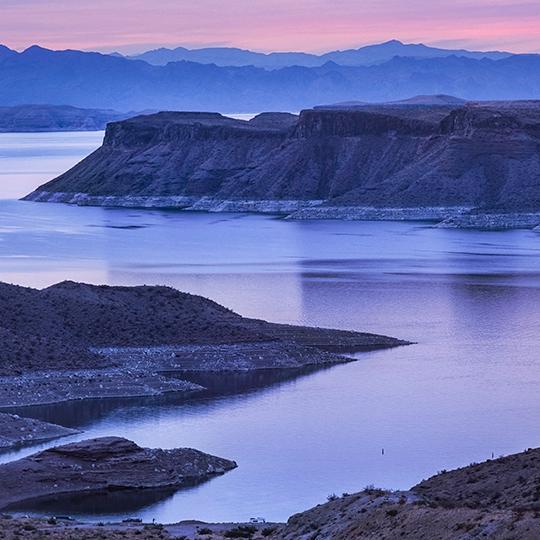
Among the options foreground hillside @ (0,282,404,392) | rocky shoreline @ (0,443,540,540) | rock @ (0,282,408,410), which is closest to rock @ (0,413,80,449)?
rock @ (0,282,408,410)

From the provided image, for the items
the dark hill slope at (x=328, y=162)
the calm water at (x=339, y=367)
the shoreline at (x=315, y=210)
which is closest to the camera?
the calm water at (x=339, y=367)

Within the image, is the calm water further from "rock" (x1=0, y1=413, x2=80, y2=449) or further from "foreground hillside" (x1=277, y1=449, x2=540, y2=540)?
"foreground hillside" (x1=277, y1=449, x2=540, y2=540)

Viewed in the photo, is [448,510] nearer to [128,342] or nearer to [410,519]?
[410,519]

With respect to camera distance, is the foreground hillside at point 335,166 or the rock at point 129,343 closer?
the rock at point 129,343

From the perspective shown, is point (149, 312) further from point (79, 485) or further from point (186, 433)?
point (79, 485)

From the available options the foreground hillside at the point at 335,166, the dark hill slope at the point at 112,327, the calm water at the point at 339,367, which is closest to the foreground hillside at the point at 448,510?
the calm water at the point at 339,367

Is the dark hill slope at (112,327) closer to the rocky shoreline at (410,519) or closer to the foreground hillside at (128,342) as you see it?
the foreground hillside at (128,342)

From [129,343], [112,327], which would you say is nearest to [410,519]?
[129,343]
